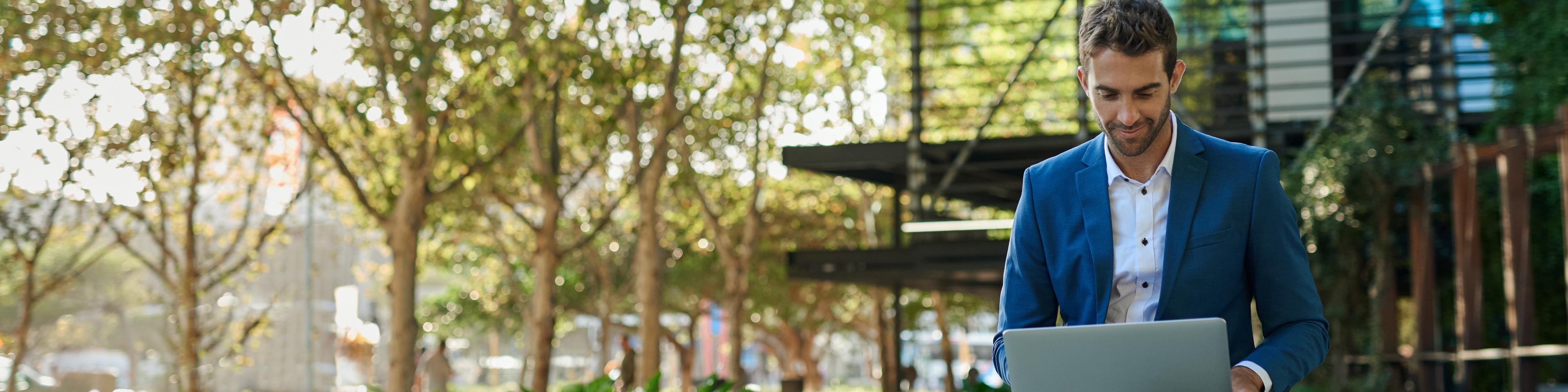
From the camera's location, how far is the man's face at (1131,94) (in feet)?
7.29

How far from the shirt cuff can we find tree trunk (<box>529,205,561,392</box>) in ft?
37.8

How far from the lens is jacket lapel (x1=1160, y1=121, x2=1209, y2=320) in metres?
2.34

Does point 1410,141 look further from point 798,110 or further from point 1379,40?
point 798,110

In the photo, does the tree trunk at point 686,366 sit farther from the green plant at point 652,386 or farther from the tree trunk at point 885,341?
the green plant at point 652,386

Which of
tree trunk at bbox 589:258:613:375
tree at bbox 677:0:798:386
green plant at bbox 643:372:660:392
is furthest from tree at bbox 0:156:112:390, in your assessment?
tree trunk at bbox 589:258:613:375

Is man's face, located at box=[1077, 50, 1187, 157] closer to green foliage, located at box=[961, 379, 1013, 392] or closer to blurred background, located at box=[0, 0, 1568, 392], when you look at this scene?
blurred background, located at box=[0, 0, 1568, 392]

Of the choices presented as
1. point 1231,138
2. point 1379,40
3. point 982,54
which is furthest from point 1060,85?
point 1231,138

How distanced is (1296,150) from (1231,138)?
1.73 metres

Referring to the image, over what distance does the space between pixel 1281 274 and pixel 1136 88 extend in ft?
1.42

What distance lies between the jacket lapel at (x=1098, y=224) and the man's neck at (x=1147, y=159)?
4 centimetres

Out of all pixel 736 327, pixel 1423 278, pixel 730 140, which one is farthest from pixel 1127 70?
pixel 736 327

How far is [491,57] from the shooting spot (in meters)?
12.5

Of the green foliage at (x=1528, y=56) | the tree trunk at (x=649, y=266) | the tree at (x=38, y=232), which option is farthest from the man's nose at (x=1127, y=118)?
the tree at (x=38, y=232)

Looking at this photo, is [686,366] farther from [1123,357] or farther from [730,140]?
[1123,357]
